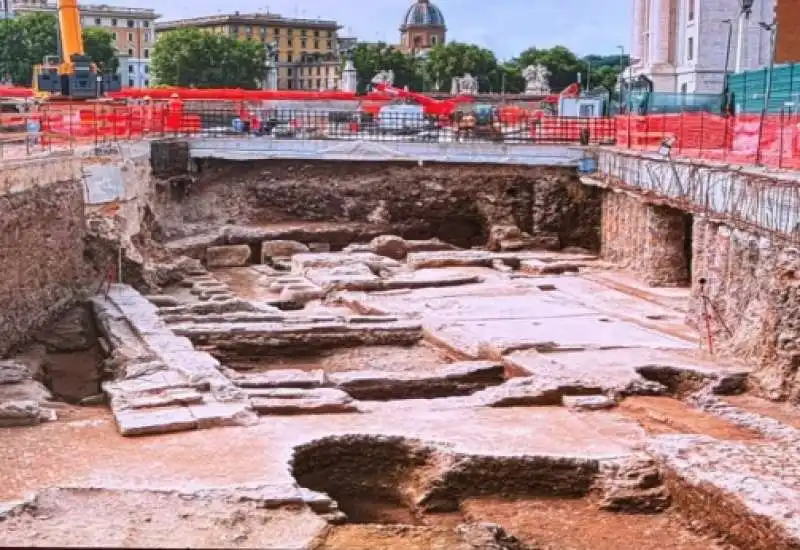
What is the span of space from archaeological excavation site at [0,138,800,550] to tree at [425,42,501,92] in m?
47.7

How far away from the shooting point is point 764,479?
26.1 ft

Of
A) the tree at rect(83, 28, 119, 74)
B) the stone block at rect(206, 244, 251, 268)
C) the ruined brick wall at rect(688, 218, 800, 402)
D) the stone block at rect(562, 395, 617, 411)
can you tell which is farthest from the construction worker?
the tree at rect(83, 28, 119, 74)

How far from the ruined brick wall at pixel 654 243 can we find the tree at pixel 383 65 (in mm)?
48131

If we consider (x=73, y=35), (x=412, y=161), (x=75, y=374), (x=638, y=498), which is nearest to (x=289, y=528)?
(x=638, y=498)

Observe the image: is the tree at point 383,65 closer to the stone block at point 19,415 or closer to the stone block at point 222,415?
the stone block at point 222,415

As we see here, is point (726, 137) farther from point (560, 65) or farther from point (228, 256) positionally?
point (560, 65)

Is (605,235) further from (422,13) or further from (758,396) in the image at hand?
(422,13)

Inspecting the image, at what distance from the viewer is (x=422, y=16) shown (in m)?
99.6

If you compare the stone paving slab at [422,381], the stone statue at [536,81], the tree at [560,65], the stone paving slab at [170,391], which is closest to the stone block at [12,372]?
the stone paving slab at [170,391]

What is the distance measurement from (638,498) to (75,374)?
726 cm

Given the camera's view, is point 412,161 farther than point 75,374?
Yes

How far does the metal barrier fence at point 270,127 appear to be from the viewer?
20422 millimetres

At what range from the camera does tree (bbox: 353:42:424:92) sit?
222 feet

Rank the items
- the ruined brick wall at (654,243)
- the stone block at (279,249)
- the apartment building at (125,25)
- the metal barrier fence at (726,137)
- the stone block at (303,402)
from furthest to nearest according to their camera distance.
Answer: the apartment building at (125,25) → the stone block at (279,249) → the ruined brick wall at (654,243) → the metal barrier fence at (726,137) → the stone block at (303,402)
